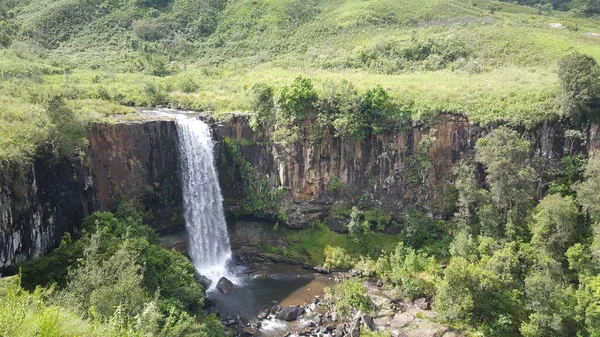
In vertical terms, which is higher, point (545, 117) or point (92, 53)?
point (92, 53)

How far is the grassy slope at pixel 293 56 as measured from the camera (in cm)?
3030

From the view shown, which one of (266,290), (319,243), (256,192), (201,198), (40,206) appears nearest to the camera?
(40,206)

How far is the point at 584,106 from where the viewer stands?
87.1 ft

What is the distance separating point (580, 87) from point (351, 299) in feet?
62.6

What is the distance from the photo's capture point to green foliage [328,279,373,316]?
2591 centimetres

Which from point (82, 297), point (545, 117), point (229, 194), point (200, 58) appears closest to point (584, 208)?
point (545, 117)

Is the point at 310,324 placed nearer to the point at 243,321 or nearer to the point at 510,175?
the point at 243,321

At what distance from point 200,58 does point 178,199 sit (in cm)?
3133

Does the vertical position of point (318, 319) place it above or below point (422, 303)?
below

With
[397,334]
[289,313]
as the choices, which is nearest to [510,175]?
[397,334]

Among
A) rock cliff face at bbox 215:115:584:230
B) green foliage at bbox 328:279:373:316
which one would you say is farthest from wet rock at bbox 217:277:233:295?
green foliage at bbox 328:279:373:316

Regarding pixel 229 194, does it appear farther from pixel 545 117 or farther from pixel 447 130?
pixel 545 117

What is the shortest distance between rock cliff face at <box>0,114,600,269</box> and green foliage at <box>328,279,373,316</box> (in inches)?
264

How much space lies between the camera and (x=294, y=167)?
3250cm
